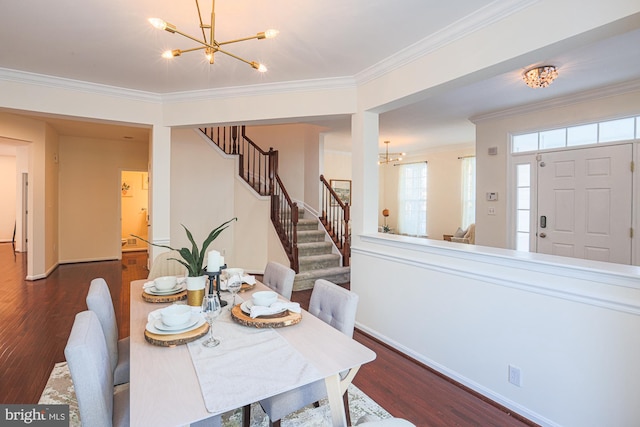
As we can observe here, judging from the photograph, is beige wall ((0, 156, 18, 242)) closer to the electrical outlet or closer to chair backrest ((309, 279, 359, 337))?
chair backrest ((309, 279, 359, 337))

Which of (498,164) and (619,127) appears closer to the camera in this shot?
(619,127)

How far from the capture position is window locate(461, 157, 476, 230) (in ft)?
25.0

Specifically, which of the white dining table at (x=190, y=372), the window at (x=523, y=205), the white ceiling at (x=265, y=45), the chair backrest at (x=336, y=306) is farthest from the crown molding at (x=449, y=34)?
the window at (x=523, y=205)

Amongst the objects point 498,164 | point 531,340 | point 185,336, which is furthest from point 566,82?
point 185,336

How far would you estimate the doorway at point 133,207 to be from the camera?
9047mm

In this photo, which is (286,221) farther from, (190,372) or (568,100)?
(190,372)

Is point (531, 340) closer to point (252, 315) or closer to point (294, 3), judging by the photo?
point (252, 315)

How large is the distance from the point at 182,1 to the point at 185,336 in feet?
6.75

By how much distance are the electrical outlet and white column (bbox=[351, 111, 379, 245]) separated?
1.79m

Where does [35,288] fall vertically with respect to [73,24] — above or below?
below

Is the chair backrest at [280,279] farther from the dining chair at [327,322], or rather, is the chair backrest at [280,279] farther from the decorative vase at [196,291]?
the decorative vase at [196,291]

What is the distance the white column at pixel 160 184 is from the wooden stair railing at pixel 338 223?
277cm

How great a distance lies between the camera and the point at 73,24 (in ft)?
8.02

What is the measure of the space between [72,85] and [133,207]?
621 cm
